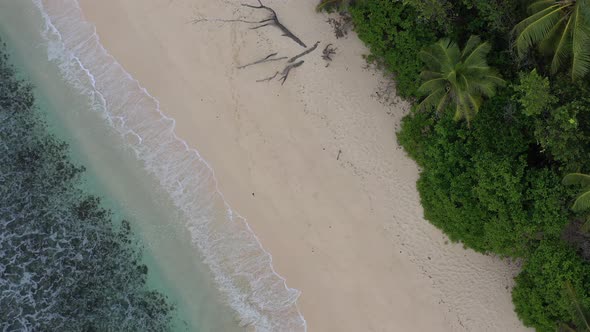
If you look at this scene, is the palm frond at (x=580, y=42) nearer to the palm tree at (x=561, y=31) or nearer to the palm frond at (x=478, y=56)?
the palm tree at (x=561, y=31)

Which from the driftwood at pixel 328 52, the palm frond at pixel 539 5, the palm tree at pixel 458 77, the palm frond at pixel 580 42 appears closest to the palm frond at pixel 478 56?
the palm tree at pixel 458 77

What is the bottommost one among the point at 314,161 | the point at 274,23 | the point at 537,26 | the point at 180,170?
the point at 180,170

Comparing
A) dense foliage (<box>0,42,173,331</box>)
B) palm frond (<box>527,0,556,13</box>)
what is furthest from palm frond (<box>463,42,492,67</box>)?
dense foliage (<box>0,42,173,331</box>)

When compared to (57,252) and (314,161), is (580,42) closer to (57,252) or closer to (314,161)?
(314,161)

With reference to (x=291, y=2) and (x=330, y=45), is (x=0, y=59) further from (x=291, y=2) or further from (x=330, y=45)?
(x=330, y=45)

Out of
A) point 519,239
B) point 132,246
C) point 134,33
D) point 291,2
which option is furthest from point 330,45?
point 132,246

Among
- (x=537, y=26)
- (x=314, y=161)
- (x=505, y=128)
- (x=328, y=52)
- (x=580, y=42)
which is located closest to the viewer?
(x=580, y=42)

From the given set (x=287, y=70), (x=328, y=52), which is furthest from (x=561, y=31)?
(x=287, y=70)

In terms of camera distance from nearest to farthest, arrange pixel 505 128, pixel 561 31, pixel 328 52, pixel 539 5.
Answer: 1. pixel 561 31
2. pixel 539 5
3. pixel 505 128
4. pixel 328 52
